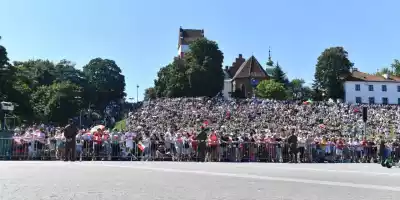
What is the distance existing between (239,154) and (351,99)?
8658 centimetres

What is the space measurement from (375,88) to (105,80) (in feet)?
205

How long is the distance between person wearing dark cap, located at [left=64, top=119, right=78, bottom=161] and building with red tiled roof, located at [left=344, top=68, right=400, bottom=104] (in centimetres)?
9317

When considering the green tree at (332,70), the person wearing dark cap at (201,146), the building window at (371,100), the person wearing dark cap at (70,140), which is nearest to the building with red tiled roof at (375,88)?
the building window at (371,100)

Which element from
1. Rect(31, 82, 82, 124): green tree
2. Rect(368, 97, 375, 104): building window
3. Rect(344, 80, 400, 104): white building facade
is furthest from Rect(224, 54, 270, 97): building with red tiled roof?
Rect(31, 82, 82, 124): green tree

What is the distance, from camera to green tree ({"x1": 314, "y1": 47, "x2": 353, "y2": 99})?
104750 mm

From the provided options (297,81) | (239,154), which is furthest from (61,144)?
(297,81)

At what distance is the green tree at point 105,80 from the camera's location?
114312mm

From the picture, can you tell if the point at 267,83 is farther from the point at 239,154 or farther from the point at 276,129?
the point at 239,154

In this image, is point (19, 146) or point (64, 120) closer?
point (19, 146)

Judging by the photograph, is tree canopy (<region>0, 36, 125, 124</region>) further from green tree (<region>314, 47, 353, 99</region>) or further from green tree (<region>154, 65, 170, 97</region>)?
green tree (<region>314, 47, 353, 99</region>)

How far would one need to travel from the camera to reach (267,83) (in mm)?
101188

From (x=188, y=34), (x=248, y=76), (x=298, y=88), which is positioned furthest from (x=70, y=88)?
Result: (x=298, y=88)

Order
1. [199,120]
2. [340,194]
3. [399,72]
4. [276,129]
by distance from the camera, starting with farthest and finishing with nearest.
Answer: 1. [399,72]
2. [199,120]
3. [276,129]
4. [340,194]

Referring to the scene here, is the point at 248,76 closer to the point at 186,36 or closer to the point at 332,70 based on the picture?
the point at 332,70
